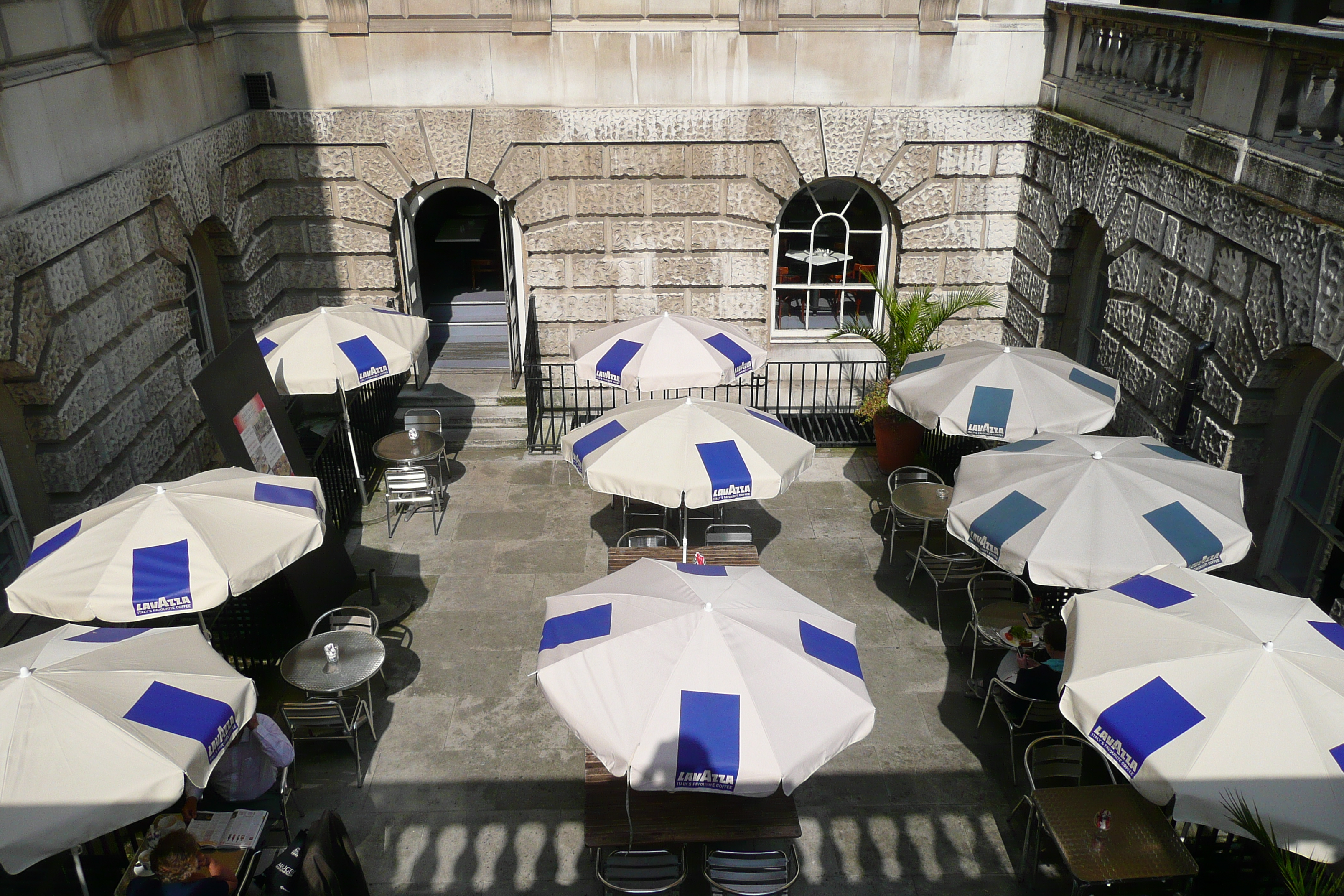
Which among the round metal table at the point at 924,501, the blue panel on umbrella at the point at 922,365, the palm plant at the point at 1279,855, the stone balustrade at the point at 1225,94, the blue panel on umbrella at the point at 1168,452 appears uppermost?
the stone balustrade at the point at 1225,94

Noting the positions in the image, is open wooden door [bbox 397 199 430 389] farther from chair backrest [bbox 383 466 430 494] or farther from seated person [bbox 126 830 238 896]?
seated person [bbox 126 830 238 896]

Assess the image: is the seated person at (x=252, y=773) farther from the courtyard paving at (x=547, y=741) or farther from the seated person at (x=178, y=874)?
the seated person at (x=178, y=874)

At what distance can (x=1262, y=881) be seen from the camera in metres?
5.95

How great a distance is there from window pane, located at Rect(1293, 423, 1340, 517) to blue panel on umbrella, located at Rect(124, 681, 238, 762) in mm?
7886

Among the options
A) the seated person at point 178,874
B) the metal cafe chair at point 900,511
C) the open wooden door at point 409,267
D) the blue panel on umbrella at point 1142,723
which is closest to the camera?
the blue panel on umbrella at point 1142,723

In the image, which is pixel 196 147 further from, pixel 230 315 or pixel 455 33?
pixel 455 33

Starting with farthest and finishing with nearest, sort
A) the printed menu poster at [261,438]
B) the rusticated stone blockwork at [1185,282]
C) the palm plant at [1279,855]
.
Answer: the printed menu poster at [261,438]
the rusticated stone blockwork at [1185,282]
the palm plant at [1279,855]

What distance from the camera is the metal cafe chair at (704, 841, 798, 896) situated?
18.9ft

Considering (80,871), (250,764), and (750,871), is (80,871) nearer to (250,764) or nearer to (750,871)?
(250,764)

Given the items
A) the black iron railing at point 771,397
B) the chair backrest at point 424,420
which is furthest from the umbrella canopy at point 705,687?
the black iron railing at point 771,397

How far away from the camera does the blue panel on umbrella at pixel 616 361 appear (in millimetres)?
9797

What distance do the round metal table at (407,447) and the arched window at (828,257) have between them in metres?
5.08

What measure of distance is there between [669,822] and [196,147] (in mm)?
8397

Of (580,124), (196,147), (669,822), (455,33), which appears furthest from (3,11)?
(669,822)
